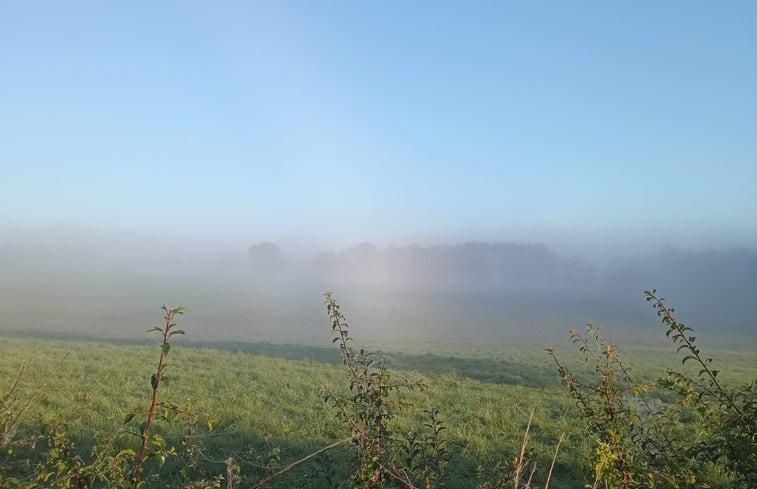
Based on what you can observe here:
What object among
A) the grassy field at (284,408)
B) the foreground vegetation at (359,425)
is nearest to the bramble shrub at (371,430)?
the foreground vegetation at (359,425)

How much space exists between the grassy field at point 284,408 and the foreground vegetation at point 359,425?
0.14 ft

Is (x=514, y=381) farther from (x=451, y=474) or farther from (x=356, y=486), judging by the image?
(x=356, y=486)

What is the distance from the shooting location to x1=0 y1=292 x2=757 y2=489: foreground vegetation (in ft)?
9.01

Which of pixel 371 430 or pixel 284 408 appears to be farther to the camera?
pixel 284 408

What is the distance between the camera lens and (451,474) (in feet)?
20.8

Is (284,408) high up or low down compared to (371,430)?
down

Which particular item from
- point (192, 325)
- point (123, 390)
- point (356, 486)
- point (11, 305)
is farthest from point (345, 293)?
point (356, 486)

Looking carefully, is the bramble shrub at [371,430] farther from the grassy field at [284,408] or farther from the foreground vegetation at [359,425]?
A: the grassy field at [284,408]

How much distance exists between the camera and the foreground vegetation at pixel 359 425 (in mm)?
2746

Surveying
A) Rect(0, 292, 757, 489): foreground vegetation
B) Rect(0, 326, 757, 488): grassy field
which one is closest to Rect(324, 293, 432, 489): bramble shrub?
Rect(0, 292, 757, 489): foreground vegetation

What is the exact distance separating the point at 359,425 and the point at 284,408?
23.0 feet

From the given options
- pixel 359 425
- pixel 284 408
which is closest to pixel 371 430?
pixel 359 425

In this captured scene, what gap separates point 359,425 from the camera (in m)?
3.44

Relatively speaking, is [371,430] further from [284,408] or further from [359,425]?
[284,408]
